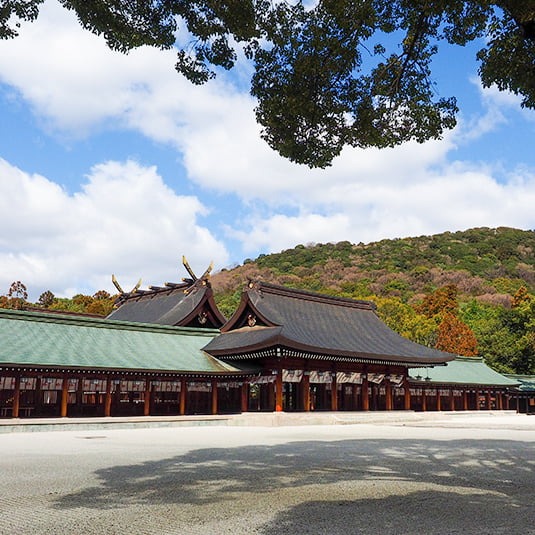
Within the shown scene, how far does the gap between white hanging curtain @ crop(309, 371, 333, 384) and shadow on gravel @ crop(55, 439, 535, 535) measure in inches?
637

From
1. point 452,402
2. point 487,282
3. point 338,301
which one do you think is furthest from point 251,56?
point 487,282

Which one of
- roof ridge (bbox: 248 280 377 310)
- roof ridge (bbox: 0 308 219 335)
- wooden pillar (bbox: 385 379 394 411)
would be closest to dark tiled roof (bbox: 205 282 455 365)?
roof ridge (bbox: 248 280 377 310)

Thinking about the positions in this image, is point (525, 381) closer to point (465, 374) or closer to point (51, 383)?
point (465, 374)

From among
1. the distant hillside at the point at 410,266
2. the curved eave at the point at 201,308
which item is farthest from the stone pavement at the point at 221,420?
the distant hillside at the point at 410,266

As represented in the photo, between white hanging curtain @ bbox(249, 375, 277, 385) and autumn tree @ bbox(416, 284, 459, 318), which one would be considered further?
autumn tree @ bbox(416, 284, 459, 318)

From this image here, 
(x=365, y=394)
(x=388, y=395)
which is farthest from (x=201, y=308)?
(x=388, y=395)

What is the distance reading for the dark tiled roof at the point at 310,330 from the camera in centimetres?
3019

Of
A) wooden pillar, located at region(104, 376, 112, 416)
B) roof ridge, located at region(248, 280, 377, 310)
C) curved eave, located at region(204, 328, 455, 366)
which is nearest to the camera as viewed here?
wooden pillar, located at region(104, 376, 112, 416)

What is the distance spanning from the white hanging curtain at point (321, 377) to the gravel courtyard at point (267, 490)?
15823 millimetres

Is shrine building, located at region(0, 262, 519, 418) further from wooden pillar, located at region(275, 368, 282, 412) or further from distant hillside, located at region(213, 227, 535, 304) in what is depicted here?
distant hillside, located at region(213, 227, 535, 304)

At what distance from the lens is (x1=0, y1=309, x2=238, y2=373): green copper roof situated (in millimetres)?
24016

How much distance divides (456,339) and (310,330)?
26966 mm

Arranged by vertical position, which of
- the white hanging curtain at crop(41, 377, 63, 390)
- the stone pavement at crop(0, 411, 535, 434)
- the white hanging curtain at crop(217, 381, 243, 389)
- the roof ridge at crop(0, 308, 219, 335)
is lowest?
the stone pavement at crop(0, 411, 535, 434)

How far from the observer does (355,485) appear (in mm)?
8578
